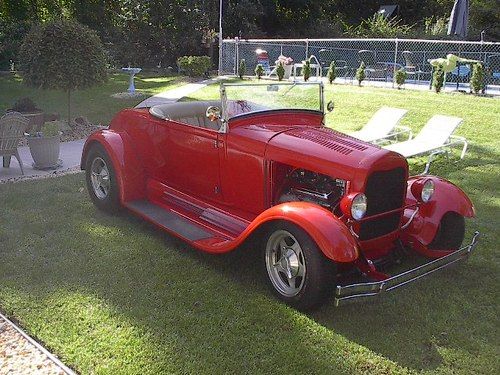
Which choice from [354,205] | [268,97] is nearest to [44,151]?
[268,97]

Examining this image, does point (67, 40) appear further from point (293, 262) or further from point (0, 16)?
point (0, 16)

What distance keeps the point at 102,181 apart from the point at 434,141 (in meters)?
5.25

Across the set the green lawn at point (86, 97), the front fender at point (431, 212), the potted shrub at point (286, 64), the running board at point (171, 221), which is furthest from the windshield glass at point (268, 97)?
the potted shrub at point (286, 64)

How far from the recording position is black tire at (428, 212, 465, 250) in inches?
180

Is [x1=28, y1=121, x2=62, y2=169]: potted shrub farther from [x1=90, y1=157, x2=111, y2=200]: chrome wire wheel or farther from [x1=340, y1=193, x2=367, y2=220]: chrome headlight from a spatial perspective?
[x1=340, y1=193, x2=367, y2=220]: chrome headlight

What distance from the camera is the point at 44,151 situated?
7590 millimetres

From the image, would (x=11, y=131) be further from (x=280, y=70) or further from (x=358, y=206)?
(x=280, y=70)

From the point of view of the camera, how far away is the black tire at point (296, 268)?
3.57 meters

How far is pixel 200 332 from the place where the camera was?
3.47 m

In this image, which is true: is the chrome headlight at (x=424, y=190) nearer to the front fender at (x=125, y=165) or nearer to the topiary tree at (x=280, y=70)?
the front fender at (x=125, y=165)

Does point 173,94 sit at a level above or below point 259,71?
below

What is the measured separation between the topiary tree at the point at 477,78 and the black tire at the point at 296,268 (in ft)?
37.4

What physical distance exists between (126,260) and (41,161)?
12.4 feet

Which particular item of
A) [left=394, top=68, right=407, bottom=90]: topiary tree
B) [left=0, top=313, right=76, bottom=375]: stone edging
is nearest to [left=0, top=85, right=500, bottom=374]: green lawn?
[left=0, top=313, right=76, bottom=375]: stone edging
